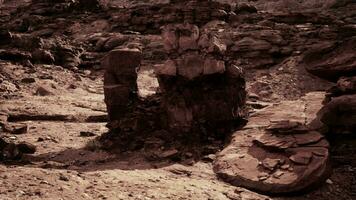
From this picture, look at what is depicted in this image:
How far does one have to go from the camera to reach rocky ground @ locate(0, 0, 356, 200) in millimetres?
7633

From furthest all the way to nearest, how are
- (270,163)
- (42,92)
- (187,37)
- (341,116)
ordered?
(42,92)
(187,37)
(341,116)
(270,163)

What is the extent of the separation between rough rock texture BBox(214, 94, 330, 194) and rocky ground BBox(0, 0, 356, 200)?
22cm

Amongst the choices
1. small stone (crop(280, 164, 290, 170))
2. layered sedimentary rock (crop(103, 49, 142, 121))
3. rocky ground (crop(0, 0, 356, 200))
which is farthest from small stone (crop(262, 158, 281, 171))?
layered sedimentary rock (crop(103, 49, 142, 121))

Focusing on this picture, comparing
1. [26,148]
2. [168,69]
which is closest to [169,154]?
[168,69]

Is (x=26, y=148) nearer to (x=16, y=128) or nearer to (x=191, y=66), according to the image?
(x=16, y=128)

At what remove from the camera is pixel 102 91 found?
17.5 meters

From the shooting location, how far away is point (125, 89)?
11.4 m

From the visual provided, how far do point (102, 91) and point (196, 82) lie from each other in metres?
7.50

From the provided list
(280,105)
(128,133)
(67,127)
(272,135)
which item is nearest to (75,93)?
(67,127)

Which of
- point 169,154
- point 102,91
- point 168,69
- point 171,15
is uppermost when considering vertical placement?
point 171,15

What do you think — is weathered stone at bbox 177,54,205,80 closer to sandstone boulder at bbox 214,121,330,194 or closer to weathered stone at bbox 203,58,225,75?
weathered stone at bbox 203,58,225,75

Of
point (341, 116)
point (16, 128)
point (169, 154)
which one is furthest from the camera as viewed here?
point (16, 128)

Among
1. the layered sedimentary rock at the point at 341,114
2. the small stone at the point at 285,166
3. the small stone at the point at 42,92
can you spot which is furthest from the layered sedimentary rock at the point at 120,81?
the small stone at the point at 42,92

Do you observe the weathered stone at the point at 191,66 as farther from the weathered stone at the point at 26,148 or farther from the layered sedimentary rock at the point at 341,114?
the weathered stone at the point at 26,148
